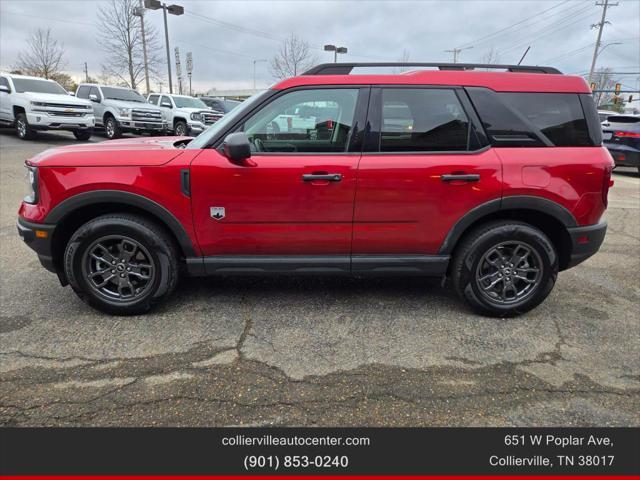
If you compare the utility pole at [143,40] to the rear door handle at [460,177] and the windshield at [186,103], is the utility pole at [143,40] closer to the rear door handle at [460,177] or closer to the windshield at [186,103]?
the windshield at [186,103]

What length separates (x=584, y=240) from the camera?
11.0 ft

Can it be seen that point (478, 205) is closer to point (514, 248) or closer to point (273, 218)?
point (514, 248)

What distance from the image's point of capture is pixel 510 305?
346 centimetres

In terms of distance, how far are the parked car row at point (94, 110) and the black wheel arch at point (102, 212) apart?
39.7 feet

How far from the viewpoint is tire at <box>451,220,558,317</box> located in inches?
131

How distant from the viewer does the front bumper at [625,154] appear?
37.9 feet

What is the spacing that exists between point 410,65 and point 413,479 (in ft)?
9.88

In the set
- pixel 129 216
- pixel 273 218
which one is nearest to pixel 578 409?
pixel 273 218

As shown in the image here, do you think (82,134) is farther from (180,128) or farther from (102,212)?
(102,212)

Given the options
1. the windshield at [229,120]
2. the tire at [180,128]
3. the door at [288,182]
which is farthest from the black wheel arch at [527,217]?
the tire at [180,128]

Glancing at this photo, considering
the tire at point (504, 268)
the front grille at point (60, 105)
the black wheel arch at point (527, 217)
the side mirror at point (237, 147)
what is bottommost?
the tire at point (504, 268)

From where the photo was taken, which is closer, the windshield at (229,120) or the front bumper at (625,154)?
the windshield at (229,120)

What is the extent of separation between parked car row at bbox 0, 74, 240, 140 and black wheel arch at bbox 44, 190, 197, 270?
39.7 feet

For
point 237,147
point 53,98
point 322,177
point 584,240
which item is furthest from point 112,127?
point 584,240
